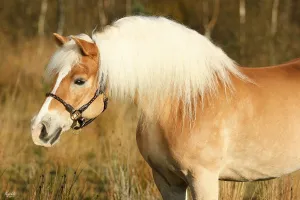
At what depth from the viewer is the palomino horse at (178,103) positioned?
3.40 meters

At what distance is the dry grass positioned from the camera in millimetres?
4586

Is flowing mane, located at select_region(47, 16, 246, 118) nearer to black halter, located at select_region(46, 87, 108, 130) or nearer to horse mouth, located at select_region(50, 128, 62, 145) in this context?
black halter, located at select_region(46, 87, 108, 130)

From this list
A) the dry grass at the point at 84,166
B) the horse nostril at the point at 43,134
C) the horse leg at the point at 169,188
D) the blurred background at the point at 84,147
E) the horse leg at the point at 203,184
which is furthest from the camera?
the blurred background at the point at 84,147

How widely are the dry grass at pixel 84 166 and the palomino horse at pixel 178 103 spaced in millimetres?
859

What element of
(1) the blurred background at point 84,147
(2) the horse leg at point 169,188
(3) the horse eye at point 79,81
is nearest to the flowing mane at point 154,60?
(3) the horse eye at point 79,81

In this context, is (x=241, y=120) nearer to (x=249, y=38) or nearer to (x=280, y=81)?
(x=280, y=81)

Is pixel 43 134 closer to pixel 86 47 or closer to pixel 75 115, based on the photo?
pixel 75 115

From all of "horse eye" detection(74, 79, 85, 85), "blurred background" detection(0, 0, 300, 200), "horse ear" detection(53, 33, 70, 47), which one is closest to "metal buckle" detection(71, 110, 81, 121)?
"horse eye" detection(74, 79, 85, 85)

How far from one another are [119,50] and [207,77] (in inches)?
21.2

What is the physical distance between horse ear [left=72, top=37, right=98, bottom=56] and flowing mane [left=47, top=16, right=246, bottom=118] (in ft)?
0.11

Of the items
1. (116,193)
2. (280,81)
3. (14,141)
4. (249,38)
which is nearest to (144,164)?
(116,193)

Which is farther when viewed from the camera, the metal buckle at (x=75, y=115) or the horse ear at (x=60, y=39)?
the horse ear at (x=60, y=39)

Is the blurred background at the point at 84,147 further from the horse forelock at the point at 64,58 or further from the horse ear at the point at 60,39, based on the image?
the horse forelock at the point at 64,58

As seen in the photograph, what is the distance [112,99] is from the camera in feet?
11.6
